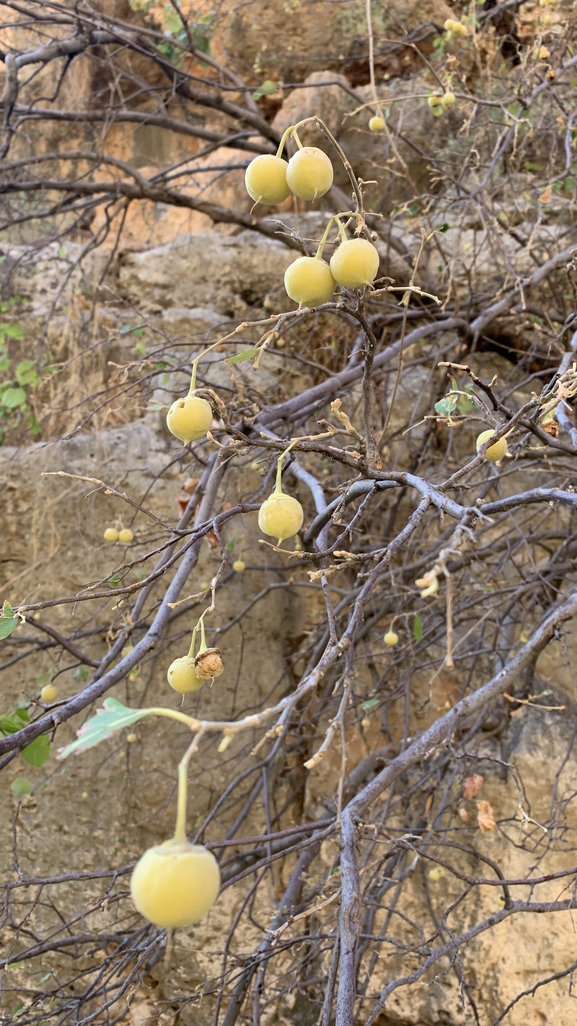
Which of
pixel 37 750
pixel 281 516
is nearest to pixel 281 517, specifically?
pixel 281 516

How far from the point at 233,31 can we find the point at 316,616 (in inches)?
128

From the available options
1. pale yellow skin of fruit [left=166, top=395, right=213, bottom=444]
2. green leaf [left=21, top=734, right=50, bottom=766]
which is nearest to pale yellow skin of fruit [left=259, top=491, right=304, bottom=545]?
pale yellow skin of fruit [left=166, top=395, right=213, bottom=444]

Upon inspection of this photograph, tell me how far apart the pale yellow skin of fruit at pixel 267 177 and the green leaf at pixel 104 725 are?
550 mm

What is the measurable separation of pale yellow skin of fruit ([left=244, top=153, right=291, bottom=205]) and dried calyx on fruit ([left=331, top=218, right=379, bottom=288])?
12 cm

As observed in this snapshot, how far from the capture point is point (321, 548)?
3.27 ft

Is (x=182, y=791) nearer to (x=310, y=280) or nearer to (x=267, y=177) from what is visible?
(x=310, y=280)

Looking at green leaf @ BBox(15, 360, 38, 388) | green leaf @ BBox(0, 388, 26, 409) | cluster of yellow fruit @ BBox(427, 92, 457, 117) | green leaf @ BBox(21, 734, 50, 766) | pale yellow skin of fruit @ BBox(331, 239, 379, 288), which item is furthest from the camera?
green leaf @ BBox(15, 360, 38, 388)

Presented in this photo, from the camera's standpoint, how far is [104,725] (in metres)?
0.49

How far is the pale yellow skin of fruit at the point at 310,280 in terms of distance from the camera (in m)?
0.70

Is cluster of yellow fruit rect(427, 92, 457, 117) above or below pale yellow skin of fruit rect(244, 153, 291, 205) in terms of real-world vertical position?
above

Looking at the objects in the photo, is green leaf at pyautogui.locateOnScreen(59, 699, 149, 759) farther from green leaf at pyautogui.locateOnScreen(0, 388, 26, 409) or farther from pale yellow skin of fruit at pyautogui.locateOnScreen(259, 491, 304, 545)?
green leaf at pyautogui.locateOnScreen(0, 388, 26, 409)

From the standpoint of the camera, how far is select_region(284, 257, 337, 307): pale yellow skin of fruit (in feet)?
2.31

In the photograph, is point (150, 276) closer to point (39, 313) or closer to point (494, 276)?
point (39, 313)

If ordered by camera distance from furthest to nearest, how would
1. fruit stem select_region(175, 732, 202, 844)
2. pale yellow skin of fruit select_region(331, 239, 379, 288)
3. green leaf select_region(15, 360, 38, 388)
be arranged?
1. green leaf select_region(15, 360, 38, 388)
2. pale yellow skin of fruit select_region(331, 239, 379, 288)
3. fruit stem select_region(175, 732, 202, 844)
